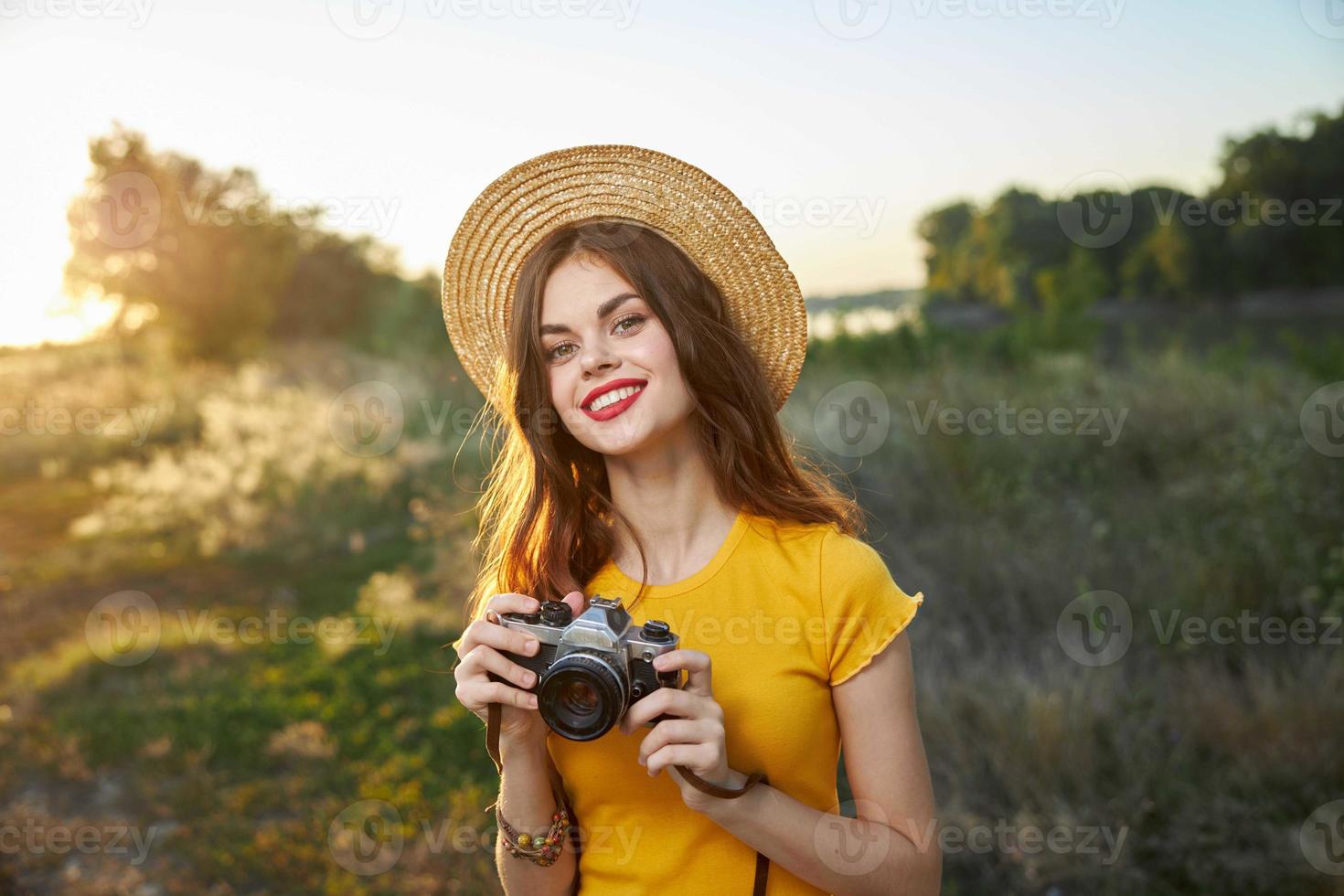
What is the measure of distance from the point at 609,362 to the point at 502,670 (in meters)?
0.61

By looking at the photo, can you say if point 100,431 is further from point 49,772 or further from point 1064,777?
point 1064,777

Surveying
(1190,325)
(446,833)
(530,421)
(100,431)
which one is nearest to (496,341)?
(530,421)

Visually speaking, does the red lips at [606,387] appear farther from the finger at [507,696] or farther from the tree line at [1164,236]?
the tree line at [1164,236]

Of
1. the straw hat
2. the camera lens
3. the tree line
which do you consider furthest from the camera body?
the tree line

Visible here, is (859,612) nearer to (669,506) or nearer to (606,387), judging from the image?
(669,506)

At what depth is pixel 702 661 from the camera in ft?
4.73

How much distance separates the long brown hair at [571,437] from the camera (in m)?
1.77

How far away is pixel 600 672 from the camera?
1.41 metres

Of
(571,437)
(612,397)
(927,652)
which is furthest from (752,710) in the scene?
(927,652)

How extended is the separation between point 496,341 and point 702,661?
1.02m

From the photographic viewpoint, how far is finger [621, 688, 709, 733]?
1.42 meters

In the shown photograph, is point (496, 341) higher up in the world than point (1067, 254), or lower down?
lower down

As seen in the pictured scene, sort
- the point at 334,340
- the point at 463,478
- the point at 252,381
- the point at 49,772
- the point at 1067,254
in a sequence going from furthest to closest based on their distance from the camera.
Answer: the point at 334,340, the point at 252,381, the point at 1067,254, the point at 463,478, the point at 49,772

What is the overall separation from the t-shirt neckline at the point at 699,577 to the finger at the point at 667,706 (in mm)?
328
